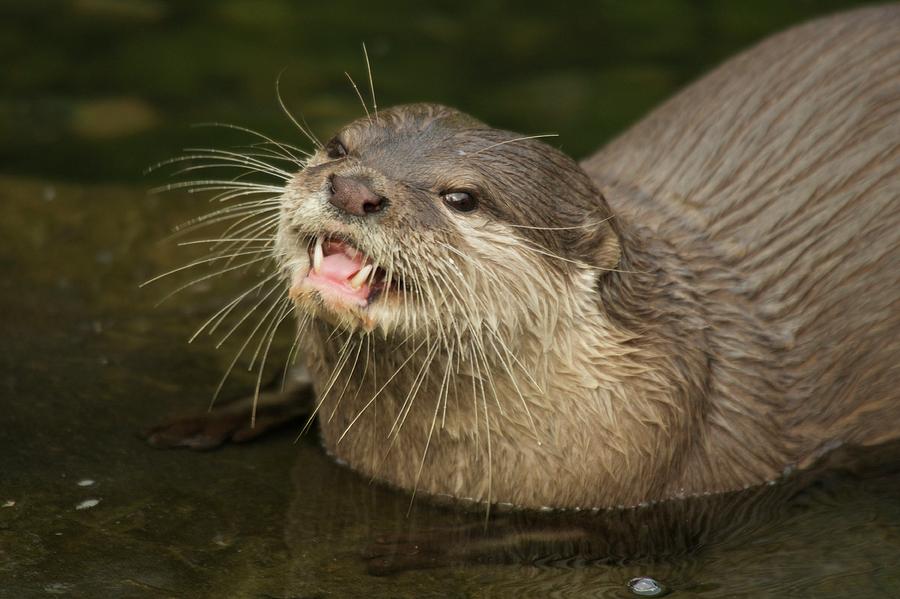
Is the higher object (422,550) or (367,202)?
(367,202)

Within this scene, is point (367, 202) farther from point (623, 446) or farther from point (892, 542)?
point (892, 542)

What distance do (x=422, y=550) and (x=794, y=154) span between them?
1584mm

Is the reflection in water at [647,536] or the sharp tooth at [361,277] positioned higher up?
the sharp tooth at [361,277]

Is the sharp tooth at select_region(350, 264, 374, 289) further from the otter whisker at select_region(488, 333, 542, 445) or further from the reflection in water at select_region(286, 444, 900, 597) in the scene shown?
the reflection in water at select_region(286, 444, 900, 597)

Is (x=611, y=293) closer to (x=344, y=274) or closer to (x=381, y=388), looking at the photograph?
(x=381, y=388)

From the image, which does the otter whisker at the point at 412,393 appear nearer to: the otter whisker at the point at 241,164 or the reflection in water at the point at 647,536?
the reflection in water at the point at 647,536

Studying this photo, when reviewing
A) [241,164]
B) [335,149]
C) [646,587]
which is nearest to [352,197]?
[335,149]

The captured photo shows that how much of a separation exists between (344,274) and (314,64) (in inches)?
146

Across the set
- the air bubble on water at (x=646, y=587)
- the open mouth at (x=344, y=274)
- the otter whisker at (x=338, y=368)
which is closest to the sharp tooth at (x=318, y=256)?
the open mouth at (x=344, y=274)

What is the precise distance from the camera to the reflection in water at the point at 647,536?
11.6ft

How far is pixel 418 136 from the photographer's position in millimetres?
3705

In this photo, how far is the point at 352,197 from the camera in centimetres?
335

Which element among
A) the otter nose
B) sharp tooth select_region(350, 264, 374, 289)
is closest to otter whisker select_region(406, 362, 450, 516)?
sharp tooth select_region(350, 264, 374, 289)

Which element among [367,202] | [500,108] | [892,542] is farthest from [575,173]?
[500,108]
